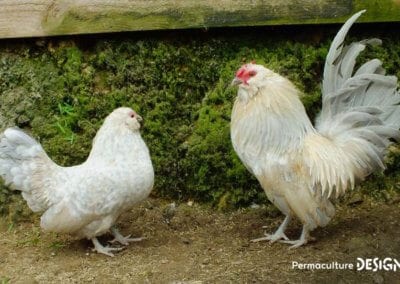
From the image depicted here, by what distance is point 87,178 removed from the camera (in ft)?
16.0

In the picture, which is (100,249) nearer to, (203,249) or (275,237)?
(203,249)

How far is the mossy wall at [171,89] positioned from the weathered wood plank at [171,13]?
166mm

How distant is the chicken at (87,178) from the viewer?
4.85 meters

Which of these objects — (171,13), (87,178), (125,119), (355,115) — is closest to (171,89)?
(171,13)

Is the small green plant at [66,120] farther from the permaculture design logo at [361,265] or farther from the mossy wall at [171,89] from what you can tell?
the permaculture design logo at [361,265]

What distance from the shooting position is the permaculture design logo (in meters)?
4.66

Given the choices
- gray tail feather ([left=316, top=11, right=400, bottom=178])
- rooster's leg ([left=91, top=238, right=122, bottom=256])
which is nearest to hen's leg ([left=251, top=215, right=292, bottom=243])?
gray tail feather ([left=316, top=11, right=400, bottom=178])

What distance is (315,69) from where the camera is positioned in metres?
5.79

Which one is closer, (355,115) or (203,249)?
(355,115)

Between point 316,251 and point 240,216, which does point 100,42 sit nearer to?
point 240,216

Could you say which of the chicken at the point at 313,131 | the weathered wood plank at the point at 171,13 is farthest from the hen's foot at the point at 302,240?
the weathered wood plank at the point at 171,13

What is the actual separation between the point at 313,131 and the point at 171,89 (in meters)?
1.35

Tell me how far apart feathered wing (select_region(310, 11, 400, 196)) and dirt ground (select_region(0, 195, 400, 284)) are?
0.49 m

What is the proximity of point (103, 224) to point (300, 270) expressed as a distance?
4.63 ft
